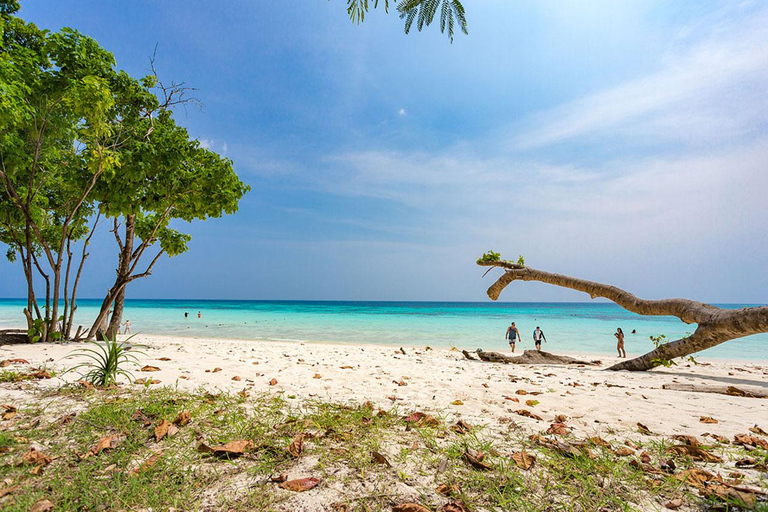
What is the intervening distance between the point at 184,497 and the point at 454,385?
13.6 ft

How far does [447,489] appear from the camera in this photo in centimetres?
216

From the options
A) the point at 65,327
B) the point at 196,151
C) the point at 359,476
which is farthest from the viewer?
the point at 65,327

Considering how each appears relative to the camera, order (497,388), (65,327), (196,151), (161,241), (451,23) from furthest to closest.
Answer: (161,241) → (65,327) → (196,151) → (497,388) → (451,23)

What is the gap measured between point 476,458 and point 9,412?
165 inches

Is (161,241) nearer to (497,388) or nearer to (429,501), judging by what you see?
(497,388)

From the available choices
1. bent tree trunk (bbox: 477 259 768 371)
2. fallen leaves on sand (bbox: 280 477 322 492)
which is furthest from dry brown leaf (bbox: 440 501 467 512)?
bent tree trunk (bbox: 477 259 768 371)

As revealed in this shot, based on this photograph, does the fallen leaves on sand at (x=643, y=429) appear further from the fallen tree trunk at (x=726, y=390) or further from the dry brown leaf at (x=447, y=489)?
the fallen tree trunk at (x=726, y=390)

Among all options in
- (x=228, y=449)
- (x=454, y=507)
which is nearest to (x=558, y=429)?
(x=454, y=507)

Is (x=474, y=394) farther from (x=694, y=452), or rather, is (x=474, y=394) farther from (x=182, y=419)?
(x=182, y=419)

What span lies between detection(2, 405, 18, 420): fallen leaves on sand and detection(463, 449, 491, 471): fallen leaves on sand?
3982 mm

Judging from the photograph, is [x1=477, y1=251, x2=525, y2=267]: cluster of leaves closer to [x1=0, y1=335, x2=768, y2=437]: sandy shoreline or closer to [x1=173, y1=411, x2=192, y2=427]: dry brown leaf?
[x1=0, y1=335, x2=768, y2=437]: sandy shoreline

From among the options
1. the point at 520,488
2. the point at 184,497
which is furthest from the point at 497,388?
the point at 184,497

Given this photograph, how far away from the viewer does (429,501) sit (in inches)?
81.6

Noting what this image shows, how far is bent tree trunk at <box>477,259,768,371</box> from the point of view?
6.64 meters
